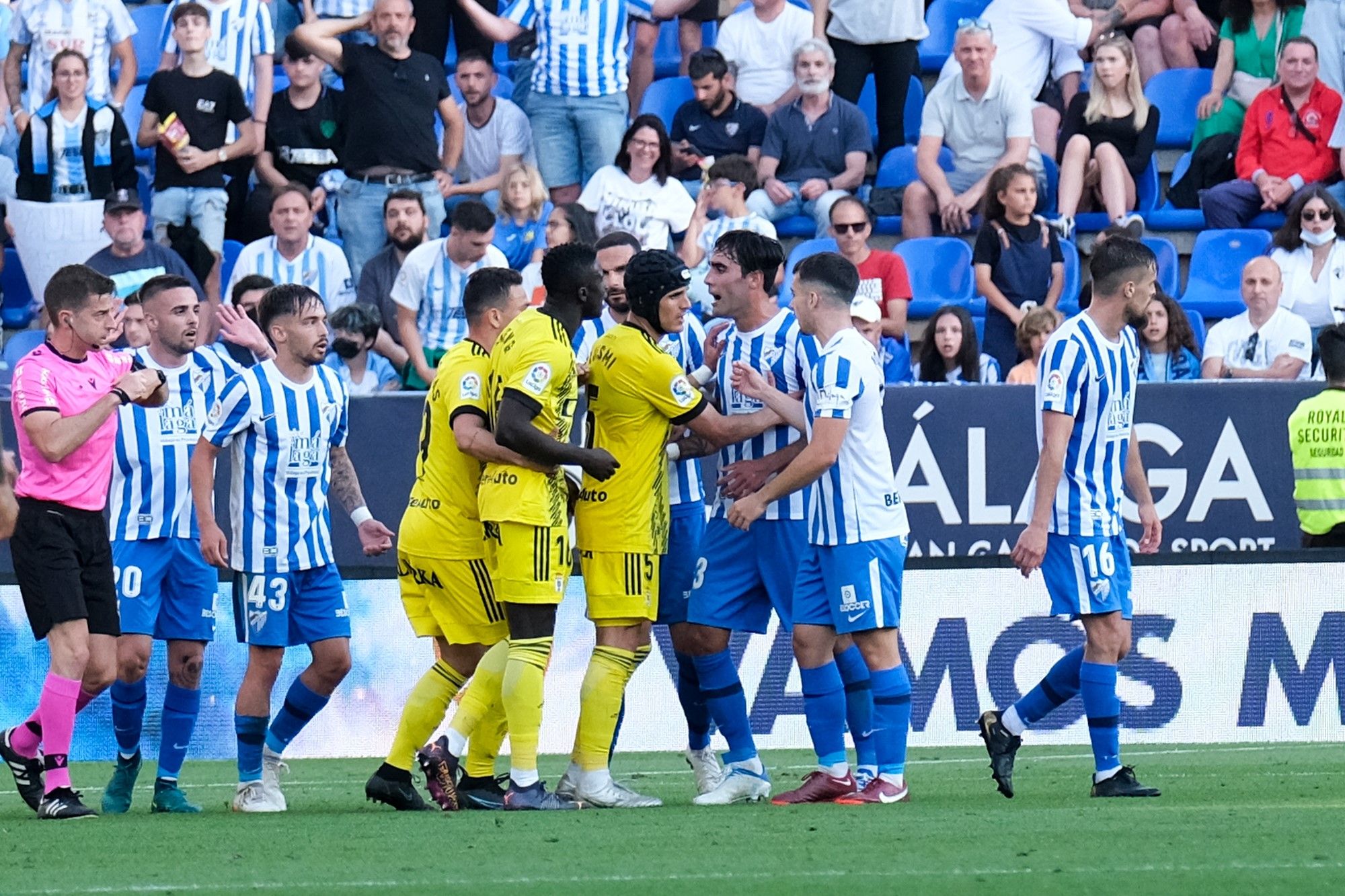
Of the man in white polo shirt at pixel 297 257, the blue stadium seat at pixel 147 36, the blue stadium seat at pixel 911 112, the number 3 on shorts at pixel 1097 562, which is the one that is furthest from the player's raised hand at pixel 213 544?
the blue stadium seat at pixel 147 36

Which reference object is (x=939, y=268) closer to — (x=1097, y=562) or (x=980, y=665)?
(x=980, y=665)

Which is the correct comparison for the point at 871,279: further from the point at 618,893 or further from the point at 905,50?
the point at 618,893

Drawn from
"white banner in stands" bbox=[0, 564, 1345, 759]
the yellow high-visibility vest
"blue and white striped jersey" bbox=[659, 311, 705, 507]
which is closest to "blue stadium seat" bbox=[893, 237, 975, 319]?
the yellow high-visibility vest

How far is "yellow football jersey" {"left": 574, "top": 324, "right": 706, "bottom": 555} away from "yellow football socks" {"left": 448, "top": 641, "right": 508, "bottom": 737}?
0.56 m

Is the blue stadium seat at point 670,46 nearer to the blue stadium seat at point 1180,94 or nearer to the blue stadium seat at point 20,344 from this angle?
the blue stadium seat at point 1180,94

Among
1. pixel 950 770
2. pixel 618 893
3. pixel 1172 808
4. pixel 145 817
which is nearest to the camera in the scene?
pixel 618 893

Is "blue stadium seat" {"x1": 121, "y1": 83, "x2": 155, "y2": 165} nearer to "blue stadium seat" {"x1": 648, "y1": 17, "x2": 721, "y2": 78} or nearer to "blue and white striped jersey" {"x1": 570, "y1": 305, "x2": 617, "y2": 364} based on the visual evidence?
"blue stadium seat" {"x1": 648, "y1": 17, "x2": 721, "y2": 78}

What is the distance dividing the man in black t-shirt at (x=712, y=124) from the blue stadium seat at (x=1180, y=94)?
124 inches

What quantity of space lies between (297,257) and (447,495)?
5.38 meters

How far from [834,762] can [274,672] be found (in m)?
2.27

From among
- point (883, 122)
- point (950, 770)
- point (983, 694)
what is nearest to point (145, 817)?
point (950, 770)

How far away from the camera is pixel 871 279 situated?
12531mm

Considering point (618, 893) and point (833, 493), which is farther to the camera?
point (833, 493)

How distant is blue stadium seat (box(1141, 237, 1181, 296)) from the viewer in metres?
13.7
